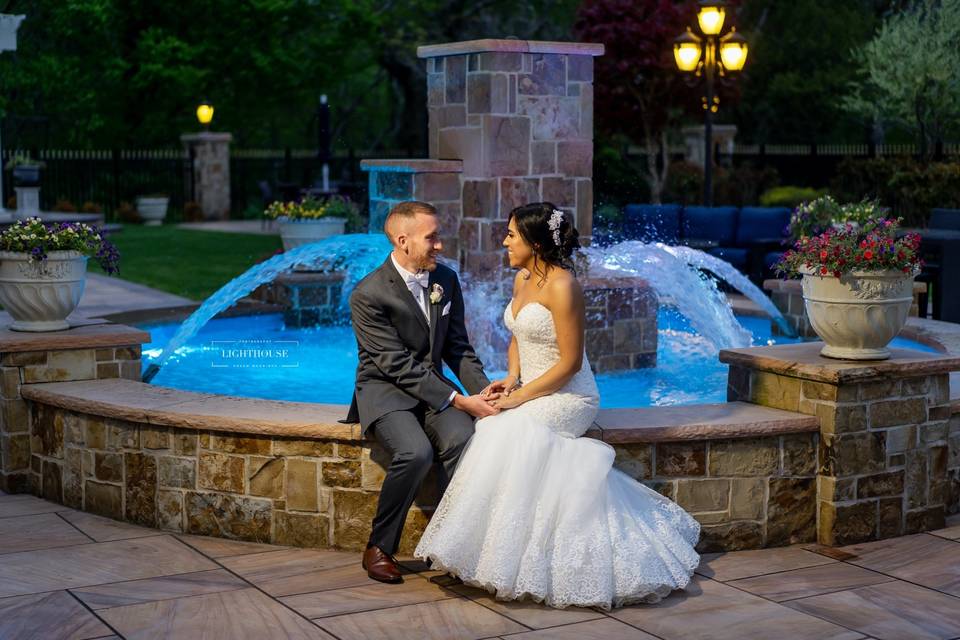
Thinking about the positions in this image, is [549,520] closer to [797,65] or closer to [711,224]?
[711,224]

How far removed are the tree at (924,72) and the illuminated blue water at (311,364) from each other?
55.8ft

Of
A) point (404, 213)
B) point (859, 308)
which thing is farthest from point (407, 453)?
point (859, 308)

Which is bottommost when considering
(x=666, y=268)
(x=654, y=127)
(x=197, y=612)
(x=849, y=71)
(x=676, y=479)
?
(x=197, y=612)

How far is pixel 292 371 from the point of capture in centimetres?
1070

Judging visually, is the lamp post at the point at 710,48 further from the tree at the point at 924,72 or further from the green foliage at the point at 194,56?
the green foliage at the point at 194,56

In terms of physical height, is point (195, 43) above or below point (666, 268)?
above

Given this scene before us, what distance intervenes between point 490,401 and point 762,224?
41.1ft

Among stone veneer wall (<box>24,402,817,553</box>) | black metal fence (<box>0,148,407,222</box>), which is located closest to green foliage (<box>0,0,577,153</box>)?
black metal fence (<box>0,148,407,222</box>)

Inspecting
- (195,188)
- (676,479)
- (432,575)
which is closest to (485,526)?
(432,575)

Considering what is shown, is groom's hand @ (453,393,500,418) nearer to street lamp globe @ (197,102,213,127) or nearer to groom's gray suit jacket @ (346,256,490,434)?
groom's gray suit jacket @ (346,256,490,434)

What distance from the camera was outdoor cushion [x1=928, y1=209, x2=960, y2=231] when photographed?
1628 centimetres

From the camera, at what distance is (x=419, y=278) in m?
6.32

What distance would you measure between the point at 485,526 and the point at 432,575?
1.79 feet

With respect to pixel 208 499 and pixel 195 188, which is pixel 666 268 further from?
pixel 195 188
